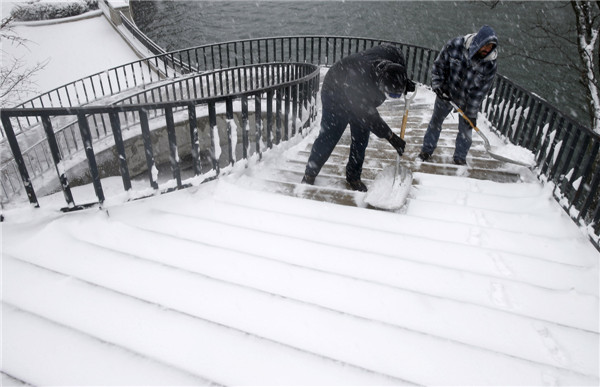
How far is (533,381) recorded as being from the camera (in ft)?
6.45

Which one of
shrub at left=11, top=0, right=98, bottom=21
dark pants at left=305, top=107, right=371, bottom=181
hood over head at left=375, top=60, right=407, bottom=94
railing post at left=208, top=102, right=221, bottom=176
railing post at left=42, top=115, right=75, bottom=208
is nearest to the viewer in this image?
railing post at left=42, top=115, right=75, bottom=208

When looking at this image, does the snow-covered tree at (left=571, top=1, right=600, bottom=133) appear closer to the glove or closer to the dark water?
the glove

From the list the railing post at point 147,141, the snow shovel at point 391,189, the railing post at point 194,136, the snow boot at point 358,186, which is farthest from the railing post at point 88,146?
the snow boot at point 358,186

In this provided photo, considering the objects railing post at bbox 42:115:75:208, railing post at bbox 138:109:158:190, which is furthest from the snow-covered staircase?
railing post at bbox 42:115:75:208

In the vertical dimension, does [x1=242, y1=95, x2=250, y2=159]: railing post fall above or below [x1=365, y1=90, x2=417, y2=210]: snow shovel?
above

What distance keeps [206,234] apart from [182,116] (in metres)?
9.12

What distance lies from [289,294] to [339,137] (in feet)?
7.37

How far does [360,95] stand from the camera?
3.62 m

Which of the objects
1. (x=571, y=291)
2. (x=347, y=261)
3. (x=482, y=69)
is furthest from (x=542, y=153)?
(x=347, y=261)

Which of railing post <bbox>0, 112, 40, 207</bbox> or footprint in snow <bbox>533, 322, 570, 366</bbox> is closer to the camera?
footprint in snow <bbox>533, 322, 570, 366</bbox>

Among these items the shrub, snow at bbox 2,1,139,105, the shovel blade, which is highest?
the shrub

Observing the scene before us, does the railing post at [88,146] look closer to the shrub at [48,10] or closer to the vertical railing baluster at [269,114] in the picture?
the vertical railing baluster at [269,114]

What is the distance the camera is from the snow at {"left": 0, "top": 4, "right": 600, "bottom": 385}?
1.99 meters

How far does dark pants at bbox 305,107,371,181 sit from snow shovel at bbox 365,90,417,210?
0.43m
